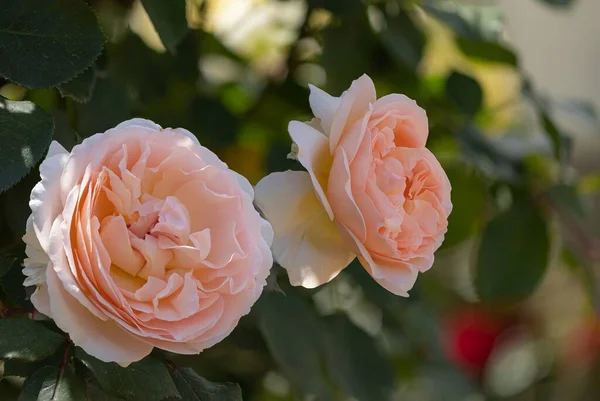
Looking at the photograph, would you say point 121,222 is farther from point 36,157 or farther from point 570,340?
point 570,340

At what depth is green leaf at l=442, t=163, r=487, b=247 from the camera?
0.61 metres

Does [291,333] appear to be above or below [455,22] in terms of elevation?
below

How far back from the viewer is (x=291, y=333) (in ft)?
1.52

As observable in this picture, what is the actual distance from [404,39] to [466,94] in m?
0.08

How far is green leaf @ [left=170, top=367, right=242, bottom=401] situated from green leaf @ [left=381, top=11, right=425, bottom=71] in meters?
0.30

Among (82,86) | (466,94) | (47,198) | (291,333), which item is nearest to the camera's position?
(47,198)

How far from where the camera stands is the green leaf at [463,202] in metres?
0.61

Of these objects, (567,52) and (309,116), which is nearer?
(309,116)

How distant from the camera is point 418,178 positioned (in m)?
0.29

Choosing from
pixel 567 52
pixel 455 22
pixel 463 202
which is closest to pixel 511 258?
pixel 463 202

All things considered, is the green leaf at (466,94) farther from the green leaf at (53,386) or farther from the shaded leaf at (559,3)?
the green leaf at (53,386)

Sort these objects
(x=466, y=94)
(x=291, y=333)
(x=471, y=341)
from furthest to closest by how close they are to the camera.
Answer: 1. (x=471, y=341)
2. (x=466, y=94)
3. (x=291, y=333)

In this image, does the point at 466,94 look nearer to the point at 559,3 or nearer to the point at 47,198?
the point at 559,3

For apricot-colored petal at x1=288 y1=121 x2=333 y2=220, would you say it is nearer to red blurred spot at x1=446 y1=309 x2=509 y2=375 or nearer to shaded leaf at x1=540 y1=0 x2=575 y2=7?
shaded leaf at x1=540 y1=0 x2=575 y2=7
